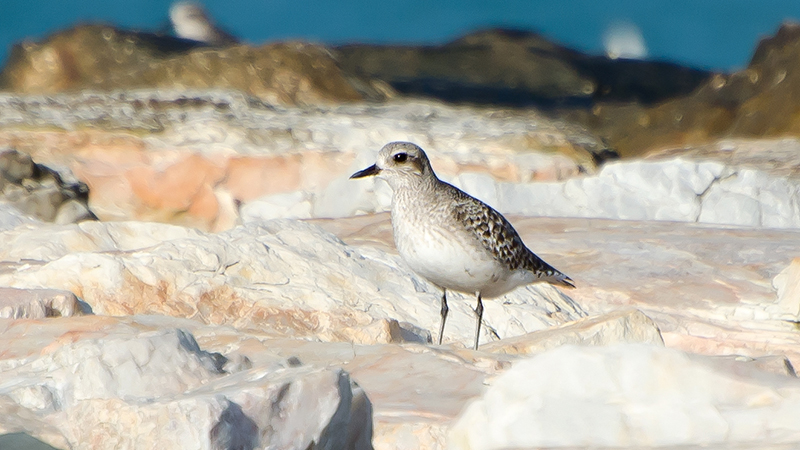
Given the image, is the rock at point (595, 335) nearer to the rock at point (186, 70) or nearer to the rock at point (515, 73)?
the rock at point (186, 70)

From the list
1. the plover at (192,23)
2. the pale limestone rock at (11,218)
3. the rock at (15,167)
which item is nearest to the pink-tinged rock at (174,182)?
the rock at (15,167)

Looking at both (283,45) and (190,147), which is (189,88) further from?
(190,147)

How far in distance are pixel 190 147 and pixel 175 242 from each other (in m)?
6.48

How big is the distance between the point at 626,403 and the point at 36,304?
12.0 ft

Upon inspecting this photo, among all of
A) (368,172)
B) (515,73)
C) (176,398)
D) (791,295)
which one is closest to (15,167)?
(368,172)

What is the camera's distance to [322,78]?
1919 cm

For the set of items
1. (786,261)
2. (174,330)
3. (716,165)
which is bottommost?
(174,330)

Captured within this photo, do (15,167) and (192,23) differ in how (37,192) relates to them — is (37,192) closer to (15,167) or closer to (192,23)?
(15,167)

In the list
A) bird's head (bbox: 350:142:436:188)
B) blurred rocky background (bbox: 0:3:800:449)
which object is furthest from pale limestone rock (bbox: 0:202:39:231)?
bird's head (bbox: 350:142:436:188)

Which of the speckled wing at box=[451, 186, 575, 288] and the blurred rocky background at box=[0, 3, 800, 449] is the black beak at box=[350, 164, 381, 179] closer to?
the speckled wing at box=[451, 186, 575, 288]

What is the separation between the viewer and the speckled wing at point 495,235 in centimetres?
699

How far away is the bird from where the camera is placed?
6.78 m

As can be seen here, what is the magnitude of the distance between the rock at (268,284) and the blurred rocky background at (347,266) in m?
0.02

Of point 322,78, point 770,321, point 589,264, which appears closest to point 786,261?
point 770,321
